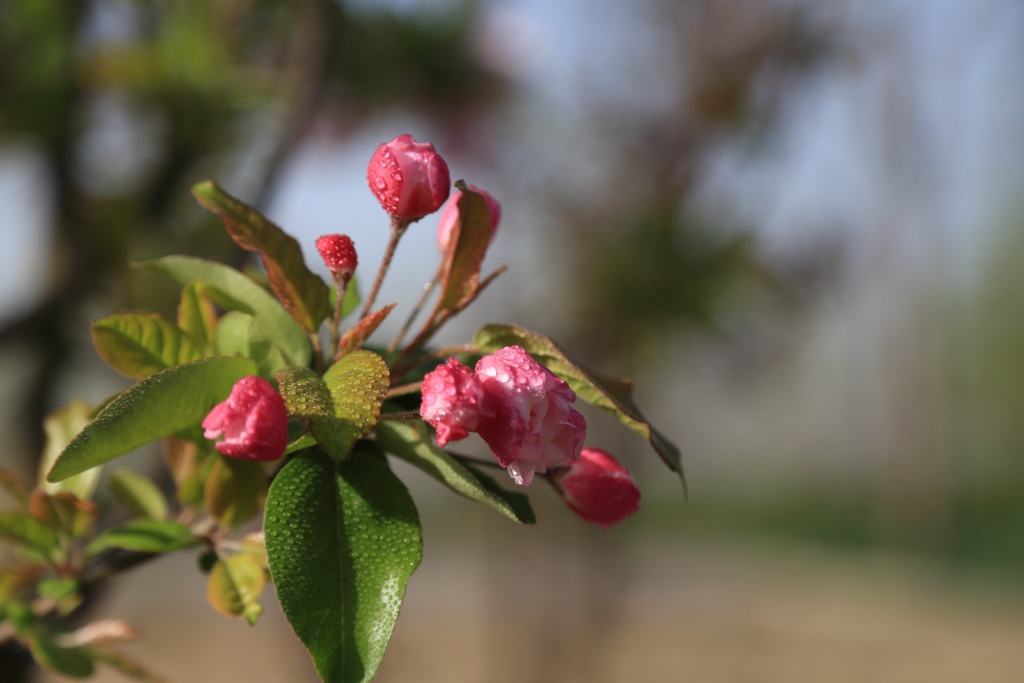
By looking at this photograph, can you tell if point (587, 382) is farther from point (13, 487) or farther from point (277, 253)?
point (13, 487)

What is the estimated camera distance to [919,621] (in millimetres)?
5344

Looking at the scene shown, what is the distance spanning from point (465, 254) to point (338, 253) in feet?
0.23

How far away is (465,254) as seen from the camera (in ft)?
1.57

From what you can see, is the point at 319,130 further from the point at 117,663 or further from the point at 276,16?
the point at 117,663

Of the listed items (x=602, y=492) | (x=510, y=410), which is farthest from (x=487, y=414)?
(x=602, y=492)

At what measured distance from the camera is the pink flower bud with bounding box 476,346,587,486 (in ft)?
1.19

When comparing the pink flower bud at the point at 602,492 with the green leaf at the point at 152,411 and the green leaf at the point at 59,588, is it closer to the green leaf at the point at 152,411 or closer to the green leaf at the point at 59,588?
the green leaf at the point at 152,411

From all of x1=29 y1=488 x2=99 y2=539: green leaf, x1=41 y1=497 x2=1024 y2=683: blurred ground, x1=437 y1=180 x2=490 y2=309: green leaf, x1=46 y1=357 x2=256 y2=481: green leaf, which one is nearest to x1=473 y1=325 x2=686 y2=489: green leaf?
x1=437 y1=180 x2=490 y2=309: green leaf

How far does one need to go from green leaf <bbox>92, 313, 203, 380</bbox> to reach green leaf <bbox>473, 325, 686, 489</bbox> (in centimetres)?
18

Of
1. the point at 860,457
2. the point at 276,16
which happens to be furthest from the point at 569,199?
the point at 860,457

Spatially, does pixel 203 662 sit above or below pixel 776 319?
below

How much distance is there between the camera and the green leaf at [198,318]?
1.74ft

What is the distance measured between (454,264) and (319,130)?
194 centimetres

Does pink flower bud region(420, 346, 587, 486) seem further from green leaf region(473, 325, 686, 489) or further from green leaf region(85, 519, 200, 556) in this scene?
green leaf region(85, 519, 200, 556)
